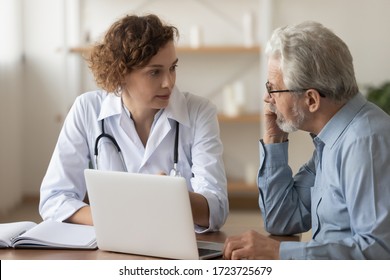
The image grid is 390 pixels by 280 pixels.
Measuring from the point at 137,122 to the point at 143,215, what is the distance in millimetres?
797

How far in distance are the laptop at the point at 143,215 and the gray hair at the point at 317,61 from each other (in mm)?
412

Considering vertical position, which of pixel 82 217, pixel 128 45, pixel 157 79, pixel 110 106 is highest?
pixel 128 45

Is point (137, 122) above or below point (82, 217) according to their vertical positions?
above

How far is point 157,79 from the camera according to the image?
2.47m

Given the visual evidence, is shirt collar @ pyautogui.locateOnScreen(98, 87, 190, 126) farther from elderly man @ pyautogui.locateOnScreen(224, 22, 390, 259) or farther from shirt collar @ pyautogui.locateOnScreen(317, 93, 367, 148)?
shirt collar @ pyautogui.locateOnScreen(317, 93, 367, 148)

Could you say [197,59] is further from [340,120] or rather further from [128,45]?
[340,120]

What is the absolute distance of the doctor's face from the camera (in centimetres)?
246

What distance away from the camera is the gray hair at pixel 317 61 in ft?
6.12

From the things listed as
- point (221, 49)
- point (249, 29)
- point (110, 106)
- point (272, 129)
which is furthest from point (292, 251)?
point (249, 29)

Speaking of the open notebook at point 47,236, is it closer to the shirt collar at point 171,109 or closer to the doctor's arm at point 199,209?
the doctor's arm at point 199,209

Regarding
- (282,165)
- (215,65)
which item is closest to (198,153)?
(282,165)

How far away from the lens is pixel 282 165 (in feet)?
7.24

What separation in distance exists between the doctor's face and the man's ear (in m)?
0.63

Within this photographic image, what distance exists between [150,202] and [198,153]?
26.2 inches
